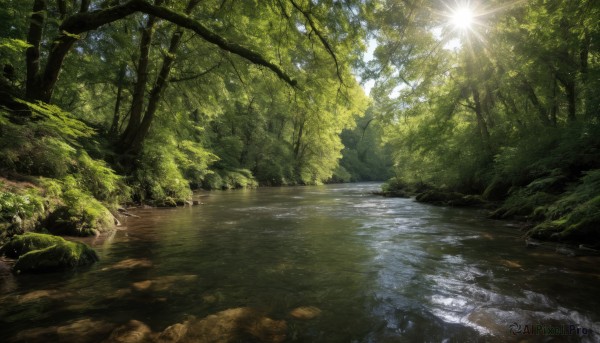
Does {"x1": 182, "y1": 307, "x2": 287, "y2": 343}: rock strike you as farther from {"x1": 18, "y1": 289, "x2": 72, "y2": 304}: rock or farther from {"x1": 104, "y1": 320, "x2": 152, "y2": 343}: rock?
{"x1": 18, "y1": 289, "x2": 72, "y2": 304}: rock

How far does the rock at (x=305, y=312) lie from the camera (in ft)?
11.9

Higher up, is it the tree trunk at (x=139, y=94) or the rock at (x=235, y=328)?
the tree trunk at (x=139, y=94)

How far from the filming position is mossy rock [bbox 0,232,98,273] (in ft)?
15.8

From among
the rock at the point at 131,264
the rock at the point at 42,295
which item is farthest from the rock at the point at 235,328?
the rock at the point at 131,264

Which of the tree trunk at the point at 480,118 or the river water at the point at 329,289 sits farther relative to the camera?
the tree trunk at the point at 480,118

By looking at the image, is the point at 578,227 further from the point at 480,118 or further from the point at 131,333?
the point at 480,118

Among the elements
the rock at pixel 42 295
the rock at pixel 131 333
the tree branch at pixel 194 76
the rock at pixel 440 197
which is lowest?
the rock at pixel 131 333

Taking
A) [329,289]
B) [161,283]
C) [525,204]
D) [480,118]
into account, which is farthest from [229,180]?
[329,289]

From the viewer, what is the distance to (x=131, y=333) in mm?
3197

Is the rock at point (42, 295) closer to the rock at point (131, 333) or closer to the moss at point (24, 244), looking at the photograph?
the rock at point (131, 333)

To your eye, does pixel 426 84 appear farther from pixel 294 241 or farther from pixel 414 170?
pixel 294 241

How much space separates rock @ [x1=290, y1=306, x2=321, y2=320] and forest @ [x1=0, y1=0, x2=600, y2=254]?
15.6 feet

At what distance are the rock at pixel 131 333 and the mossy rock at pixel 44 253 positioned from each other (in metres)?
2.41

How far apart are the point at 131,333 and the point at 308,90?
303 inches
